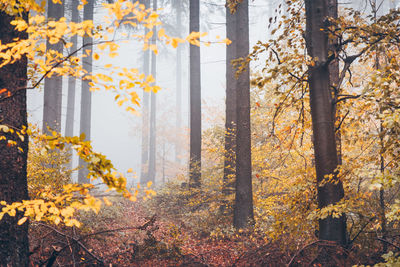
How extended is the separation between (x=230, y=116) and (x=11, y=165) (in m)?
7.93

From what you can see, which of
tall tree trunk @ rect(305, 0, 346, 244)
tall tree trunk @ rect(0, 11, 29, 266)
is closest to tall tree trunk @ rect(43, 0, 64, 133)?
tall tree trunk @ rect(0, 11, 29, 266)

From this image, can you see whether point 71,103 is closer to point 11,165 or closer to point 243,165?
point 243,165

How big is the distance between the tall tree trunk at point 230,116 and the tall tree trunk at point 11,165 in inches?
244

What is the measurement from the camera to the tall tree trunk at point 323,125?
177 inches

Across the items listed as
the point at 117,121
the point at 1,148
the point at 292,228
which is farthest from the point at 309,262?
the point at 117,121

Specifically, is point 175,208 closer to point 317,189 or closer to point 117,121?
point 317,189

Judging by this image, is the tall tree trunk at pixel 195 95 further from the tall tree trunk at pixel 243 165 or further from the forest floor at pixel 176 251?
the forest floor at pixel 176 251

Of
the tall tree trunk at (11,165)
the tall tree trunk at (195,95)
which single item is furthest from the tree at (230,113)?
the tall tree trunk at (11,165)

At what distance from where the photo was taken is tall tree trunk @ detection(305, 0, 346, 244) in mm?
4496

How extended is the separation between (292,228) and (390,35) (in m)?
3.30

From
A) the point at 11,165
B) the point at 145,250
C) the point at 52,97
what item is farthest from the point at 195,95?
the point at 11,165

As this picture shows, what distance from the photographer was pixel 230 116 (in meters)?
10.8

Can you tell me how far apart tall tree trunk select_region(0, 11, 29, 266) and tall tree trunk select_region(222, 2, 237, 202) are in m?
6.20

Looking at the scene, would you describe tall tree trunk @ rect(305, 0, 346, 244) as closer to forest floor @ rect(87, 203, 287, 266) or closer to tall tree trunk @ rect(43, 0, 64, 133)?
forest floor @ rect(87, 203, 287, 266)
